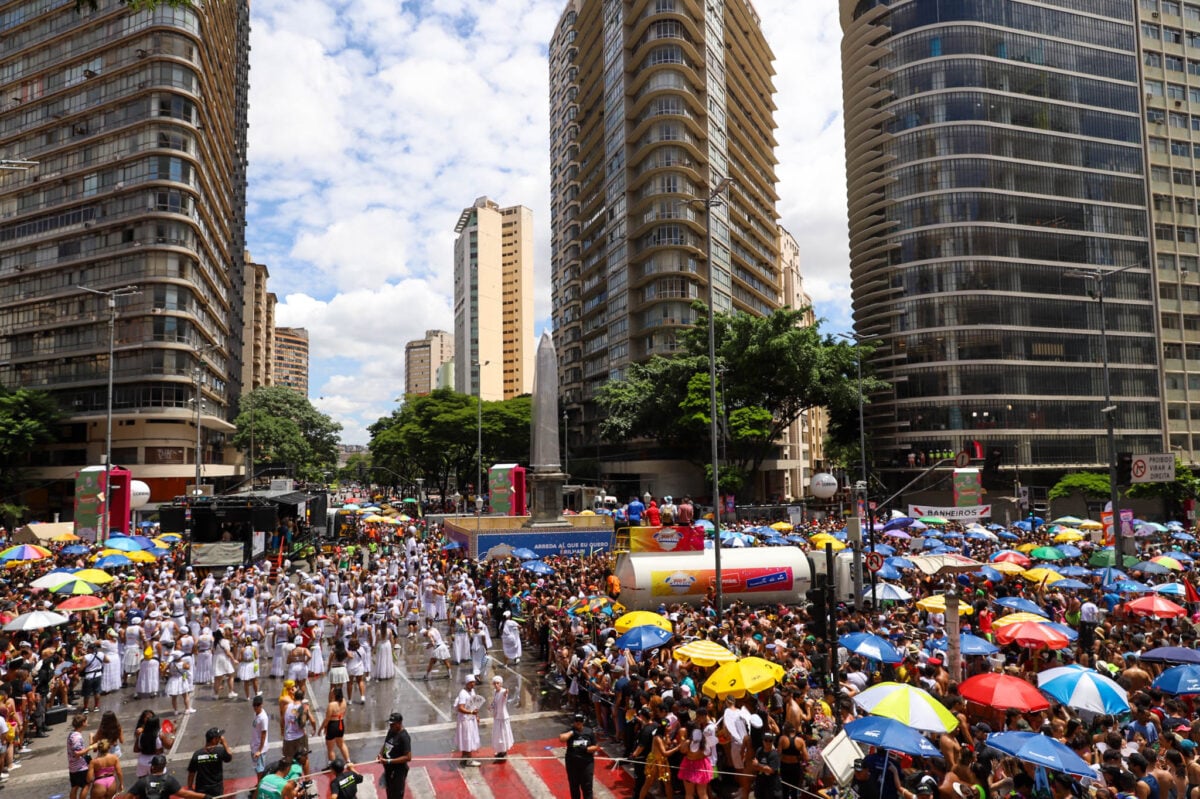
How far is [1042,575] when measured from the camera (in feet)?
69.8

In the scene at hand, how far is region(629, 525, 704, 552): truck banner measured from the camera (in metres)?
23.7

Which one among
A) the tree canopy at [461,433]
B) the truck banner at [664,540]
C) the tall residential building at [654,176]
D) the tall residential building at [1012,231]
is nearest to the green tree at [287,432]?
the tree canopy at [461,433]

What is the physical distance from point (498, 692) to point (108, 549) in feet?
67.9

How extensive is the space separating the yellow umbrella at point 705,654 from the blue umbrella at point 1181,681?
586 centimetres

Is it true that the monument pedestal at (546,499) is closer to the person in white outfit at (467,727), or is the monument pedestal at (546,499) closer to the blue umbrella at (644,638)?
the blue umbrella at (644,638)

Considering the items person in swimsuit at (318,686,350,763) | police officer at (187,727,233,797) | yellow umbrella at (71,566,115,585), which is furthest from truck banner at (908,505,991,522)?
police officer at (187,727,233,797)

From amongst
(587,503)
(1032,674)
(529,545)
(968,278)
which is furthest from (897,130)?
(1032,674)

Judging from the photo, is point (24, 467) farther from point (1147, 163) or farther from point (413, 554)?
point (1147, 163)

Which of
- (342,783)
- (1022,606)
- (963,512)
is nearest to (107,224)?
(963,512)

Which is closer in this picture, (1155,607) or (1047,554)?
(1155,607)

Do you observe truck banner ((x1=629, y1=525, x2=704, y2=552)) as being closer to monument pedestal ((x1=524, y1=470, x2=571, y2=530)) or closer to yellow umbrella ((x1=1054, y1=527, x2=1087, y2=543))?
monument pedestal ((x1=524, y1=470, x2=571, y2=530))

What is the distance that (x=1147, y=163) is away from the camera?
70688 millimetres

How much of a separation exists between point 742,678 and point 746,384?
44867mm

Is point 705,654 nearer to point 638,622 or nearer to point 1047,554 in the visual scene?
point 638,622
